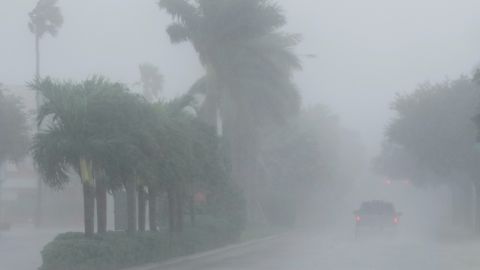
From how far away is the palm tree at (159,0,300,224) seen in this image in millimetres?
45344

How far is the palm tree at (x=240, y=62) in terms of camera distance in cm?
4534

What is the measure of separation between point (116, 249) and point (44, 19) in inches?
1615

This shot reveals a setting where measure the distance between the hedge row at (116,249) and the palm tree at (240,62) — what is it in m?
13.2

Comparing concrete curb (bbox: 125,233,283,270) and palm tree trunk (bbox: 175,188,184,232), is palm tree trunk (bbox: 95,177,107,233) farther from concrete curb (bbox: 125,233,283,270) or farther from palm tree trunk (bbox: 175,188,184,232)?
palm tree trunk (bbox: 175,188,184,232)

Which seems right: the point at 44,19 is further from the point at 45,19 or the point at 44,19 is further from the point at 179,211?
the point at 179,211

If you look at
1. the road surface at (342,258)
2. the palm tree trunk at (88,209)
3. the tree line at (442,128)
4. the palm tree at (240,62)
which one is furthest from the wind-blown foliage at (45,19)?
the palm tree trunk at (88,209)

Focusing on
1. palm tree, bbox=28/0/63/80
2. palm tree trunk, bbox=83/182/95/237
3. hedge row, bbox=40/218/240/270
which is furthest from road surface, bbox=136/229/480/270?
palm tree, bbox=28/0/63/80

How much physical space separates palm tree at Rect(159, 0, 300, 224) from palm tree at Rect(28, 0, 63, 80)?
1822 centimetres

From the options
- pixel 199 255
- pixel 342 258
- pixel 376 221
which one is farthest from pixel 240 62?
pixel 342 258

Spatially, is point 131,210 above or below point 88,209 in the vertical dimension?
above

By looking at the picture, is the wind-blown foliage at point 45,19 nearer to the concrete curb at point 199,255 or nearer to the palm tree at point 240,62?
the palm tree at point 240,62

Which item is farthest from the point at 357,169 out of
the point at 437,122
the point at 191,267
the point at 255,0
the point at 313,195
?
the point at 191,267

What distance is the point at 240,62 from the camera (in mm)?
46312

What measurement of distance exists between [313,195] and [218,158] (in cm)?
4400
